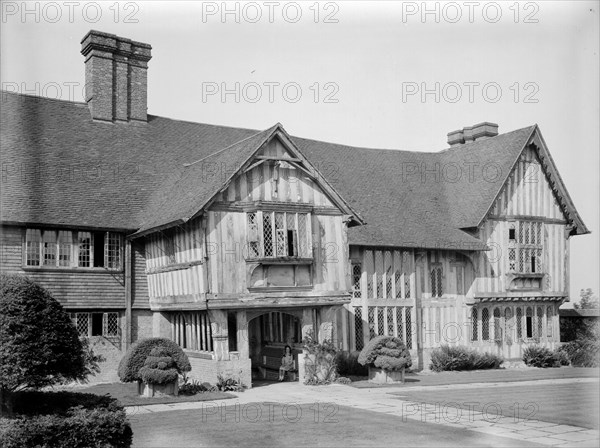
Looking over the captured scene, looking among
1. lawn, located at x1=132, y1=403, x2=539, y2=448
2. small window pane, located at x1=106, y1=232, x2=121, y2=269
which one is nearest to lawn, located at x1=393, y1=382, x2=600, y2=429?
lawn, located at x1=132, y1=403, x2=539, y2=448

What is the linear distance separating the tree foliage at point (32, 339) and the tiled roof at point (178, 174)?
30.1 ft

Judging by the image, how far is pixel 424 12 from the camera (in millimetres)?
14555

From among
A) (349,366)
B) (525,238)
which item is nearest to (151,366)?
(349,366)

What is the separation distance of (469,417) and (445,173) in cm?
1911

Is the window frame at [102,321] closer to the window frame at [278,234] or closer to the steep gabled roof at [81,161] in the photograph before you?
the steep gabled roof at [81,161]

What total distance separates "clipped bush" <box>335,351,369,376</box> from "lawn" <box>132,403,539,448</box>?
299 inches

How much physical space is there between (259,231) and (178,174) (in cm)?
582

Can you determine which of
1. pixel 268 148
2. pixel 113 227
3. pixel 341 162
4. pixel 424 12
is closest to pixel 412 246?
pixel 341 162

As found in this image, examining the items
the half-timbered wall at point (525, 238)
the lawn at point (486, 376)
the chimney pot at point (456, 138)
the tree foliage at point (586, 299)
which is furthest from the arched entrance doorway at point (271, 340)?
the tree foliage at point (586, 299)

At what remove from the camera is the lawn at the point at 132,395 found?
18016 mm

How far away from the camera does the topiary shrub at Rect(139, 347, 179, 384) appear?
18531 millimetres

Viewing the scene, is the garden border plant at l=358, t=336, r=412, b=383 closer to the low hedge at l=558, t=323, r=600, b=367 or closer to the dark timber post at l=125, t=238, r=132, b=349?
the dark timber post at l=125, t=238, r=132, b=349

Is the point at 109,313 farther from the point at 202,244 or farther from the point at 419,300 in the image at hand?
the point at 419,300

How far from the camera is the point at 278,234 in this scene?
2195 centimetres
